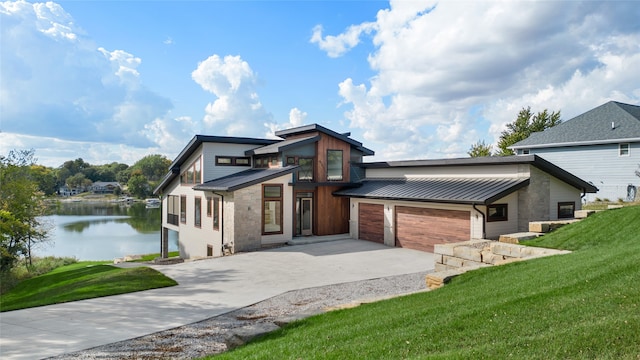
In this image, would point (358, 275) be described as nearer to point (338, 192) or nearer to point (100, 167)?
point (338, 192)

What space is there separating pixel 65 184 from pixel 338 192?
373 ft

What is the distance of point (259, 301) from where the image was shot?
32.3ft

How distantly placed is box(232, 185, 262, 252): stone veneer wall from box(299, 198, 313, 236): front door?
304cm

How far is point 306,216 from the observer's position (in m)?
20.8

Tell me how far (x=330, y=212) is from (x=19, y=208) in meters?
17.0

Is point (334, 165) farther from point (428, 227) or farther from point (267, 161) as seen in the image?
point (428, 227)

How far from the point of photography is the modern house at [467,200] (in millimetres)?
14523

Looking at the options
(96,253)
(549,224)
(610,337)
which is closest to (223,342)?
(610,337)

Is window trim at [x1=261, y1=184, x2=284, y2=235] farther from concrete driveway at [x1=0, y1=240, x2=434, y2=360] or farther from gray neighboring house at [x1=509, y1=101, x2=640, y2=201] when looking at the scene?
gray neighboring house at [x1=509, y1=101, x2=640, y2=201]

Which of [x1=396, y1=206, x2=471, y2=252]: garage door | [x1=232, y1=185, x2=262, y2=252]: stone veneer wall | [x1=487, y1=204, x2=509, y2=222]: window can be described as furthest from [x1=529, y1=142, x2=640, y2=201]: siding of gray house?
[x1=232, y1=185, x2=262, y2=252]: stone veneer wall

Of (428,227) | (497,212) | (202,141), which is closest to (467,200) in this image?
Answer: (497,212)

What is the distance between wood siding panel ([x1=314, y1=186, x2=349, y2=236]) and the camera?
20.8 metres

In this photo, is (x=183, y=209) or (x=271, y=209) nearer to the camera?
(x=271, y=209)

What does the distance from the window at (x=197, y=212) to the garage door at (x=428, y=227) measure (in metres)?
10.7
